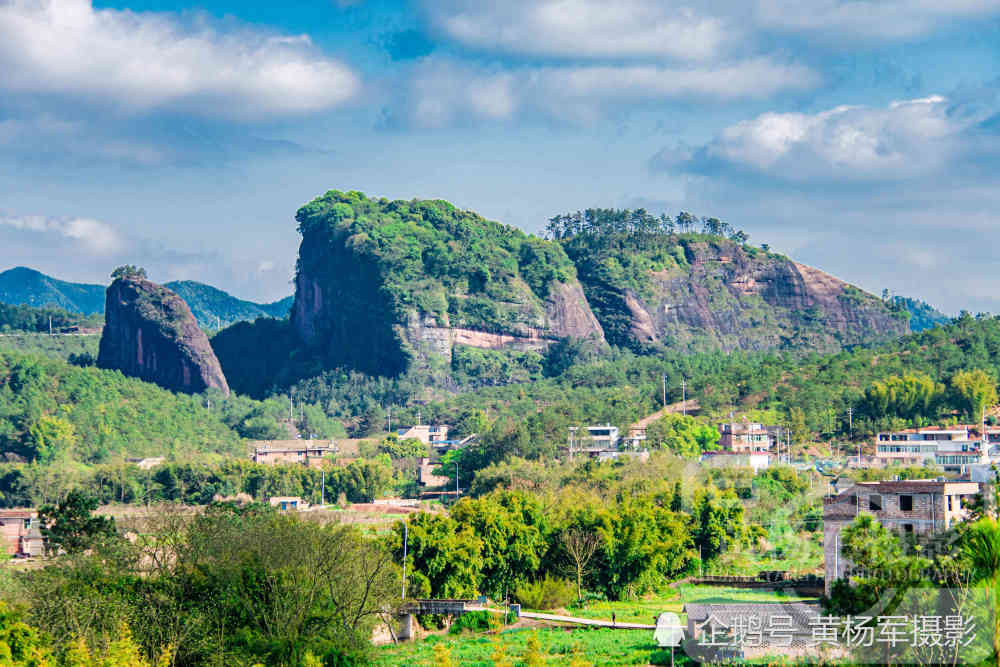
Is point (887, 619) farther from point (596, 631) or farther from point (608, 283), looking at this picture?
point (608, 283)

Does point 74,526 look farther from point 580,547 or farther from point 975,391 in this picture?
point 975,391

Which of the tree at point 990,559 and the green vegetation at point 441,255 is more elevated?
the green vegetation at point 441,255

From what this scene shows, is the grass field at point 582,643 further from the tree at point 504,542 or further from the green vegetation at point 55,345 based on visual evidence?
the green vegetation at point 55,345

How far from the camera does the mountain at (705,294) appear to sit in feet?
589

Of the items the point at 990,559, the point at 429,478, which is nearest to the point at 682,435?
the point at 429,478

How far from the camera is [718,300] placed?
18500 cm

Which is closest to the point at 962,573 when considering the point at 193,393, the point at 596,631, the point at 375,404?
the point at 596,631

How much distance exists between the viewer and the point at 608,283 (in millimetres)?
179875

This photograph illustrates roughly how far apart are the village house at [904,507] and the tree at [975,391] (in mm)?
54034

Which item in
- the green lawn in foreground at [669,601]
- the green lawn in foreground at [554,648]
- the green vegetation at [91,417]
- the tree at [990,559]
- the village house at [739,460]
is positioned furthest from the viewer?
the green vegetation at [91,417]

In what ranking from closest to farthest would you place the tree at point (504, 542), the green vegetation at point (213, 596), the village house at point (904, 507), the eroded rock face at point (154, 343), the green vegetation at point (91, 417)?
1. the green vegetation at point (213, 596)
2. the village house at point (904, 507)
3. the tree at point (504, 542)
4. the green vegetation at point (91, 417)
5. the eroded rock face at point (154, 343)

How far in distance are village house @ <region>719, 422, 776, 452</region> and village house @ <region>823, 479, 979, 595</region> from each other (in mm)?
52755

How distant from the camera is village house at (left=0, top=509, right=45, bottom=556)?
7469 centimetres

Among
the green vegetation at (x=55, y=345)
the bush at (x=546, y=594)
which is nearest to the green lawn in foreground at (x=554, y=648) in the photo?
the bush at (x=546, y=594)
